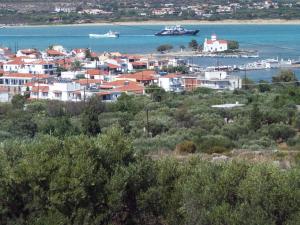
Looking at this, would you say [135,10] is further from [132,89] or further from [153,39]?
[132,89]

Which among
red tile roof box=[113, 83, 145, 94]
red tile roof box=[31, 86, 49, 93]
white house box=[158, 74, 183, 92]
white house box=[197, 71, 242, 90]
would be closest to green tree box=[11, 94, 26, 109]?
red tile roof box=[31, 86, 49, 93]

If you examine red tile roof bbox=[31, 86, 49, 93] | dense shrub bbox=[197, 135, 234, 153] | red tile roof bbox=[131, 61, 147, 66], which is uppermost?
dense shrub bbox=[197, 135, 234, 153]

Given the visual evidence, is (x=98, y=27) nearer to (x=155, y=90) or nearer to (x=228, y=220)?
(x=155, y=90)

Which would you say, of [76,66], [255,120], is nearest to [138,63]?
[76,66]

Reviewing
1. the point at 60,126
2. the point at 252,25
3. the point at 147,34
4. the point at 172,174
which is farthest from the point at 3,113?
the point at 252,25

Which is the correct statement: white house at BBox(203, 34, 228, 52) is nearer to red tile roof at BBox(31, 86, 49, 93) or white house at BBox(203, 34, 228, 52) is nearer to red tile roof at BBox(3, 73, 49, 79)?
red tile roof at BBox(3, 73, 49, 79)

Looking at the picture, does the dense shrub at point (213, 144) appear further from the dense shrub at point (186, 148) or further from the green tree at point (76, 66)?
the green tree at point (76, 66)
